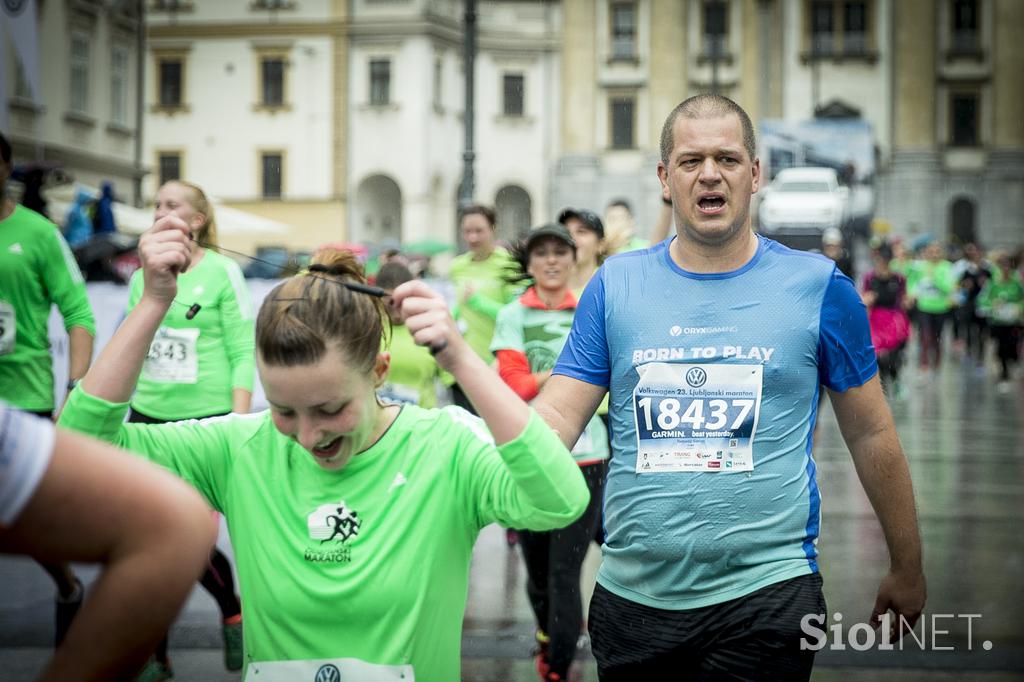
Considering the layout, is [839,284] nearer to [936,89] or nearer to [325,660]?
[325,660]

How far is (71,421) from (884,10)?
200 ft

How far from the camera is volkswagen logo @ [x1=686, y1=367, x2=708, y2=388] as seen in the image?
3422mm

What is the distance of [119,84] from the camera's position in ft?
120

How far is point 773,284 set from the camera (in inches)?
137

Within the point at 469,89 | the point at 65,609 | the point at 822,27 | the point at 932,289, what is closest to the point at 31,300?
the point at 65,609

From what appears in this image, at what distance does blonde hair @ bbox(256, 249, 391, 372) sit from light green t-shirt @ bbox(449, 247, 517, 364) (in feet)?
18.6

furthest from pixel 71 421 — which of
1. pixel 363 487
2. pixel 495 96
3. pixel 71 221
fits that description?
pixel 495 96

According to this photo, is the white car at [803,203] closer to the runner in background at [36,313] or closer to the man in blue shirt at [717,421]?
the runner in background at [36,313]

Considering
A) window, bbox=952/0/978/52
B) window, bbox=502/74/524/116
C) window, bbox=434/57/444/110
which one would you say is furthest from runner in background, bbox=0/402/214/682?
window, bbox=952/0/978/52

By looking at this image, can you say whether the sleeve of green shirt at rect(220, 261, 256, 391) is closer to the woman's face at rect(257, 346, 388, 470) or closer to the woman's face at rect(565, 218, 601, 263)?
the woman's face at rect(565, 218, 601, 263)

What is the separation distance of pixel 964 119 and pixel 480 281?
55208mm

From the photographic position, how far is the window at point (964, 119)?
5984cm

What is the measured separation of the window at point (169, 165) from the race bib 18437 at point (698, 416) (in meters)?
55.8

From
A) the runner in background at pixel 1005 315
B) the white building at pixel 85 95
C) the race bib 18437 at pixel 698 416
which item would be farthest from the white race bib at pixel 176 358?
the white building at pixel 85 95
